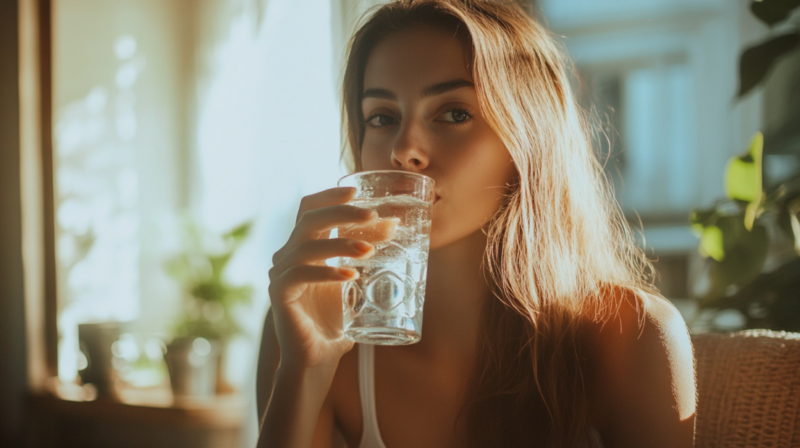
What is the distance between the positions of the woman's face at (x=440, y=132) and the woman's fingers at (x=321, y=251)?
0.26 m

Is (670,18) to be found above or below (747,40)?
above

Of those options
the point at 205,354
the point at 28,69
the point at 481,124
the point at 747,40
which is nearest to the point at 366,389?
the point at 481,124

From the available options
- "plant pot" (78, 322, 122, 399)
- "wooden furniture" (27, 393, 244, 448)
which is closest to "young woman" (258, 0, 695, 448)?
"wooden furniture" (27, 393, 244, 448)

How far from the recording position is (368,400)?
124cm

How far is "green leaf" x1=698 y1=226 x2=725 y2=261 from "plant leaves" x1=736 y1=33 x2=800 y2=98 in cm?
32

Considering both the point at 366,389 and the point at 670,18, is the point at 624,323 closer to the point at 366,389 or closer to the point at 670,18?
the point at 366,389

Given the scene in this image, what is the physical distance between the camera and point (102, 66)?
3.33m

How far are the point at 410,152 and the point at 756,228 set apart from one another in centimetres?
87

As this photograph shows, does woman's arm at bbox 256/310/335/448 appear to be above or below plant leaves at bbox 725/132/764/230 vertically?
below

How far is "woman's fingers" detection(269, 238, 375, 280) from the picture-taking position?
84 centimetres

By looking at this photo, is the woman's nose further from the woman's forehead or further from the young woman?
the woman's forehead

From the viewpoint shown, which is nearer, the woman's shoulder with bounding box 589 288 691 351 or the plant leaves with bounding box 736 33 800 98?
the woman's shoulder with bounding box 589 288 691 351

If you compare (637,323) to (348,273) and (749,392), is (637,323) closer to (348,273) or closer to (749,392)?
(749,392)

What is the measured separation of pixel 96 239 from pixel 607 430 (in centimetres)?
304
